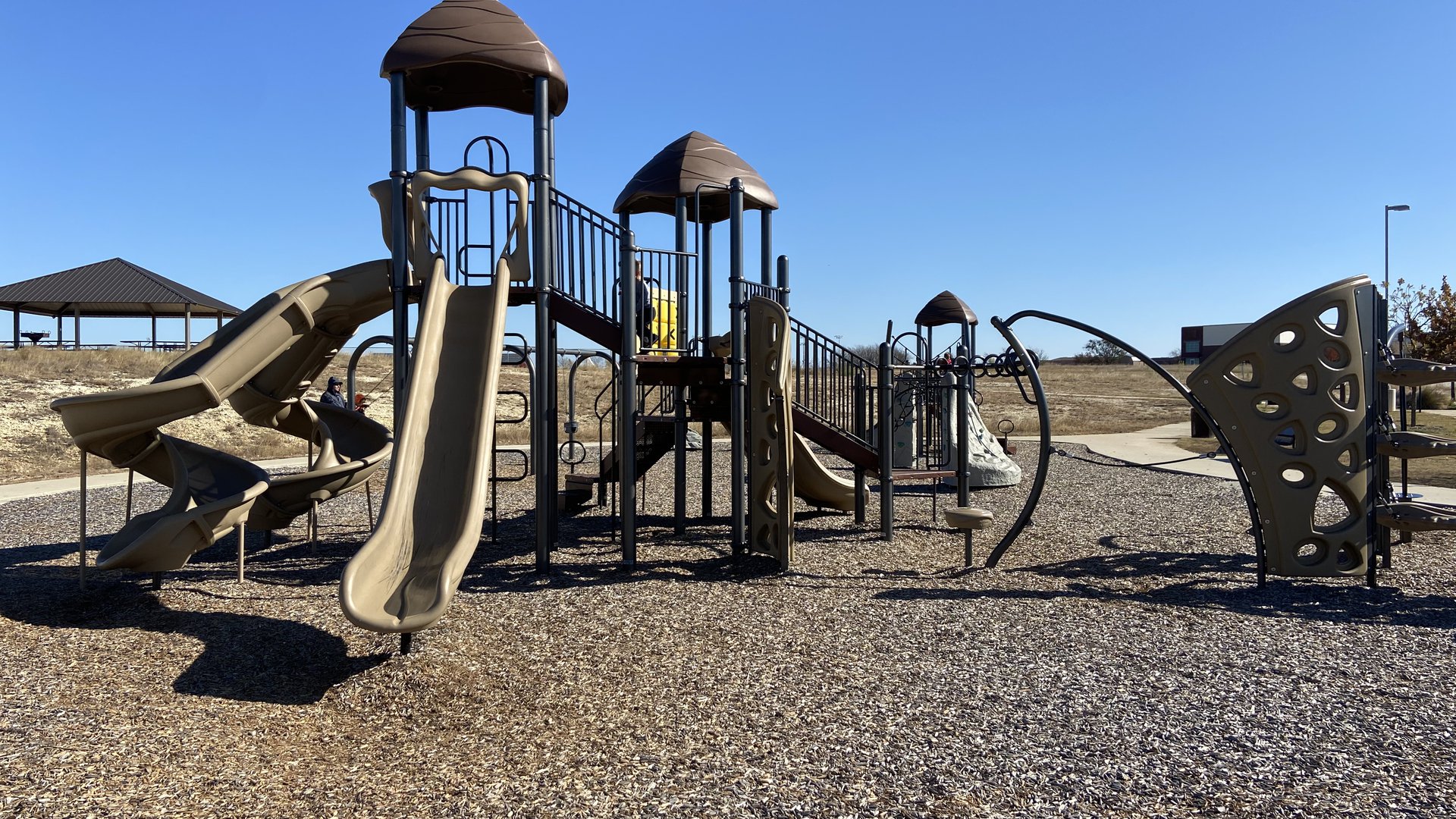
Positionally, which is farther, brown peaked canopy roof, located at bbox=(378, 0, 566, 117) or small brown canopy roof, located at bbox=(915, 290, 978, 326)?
small brown canopy roof, located at bbox=(915, 290, 978, 326)

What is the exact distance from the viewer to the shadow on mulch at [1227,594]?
7.34 meters

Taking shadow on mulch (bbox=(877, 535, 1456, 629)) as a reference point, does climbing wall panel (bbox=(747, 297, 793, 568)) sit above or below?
above

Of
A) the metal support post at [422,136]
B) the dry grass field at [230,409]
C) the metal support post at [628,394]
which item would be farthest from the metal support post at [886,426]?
the dry grass field at [230,409]

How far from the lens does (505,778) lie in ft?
13.9

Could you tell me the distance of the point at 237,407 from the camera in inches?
389

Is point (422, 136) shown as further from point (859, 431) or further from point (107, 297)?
point (107, 297)

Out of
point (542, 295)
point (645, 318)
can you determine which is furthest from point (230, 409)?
point (542, 295)

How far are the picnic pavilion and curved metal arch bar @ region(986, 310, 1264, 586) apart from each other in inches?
1205

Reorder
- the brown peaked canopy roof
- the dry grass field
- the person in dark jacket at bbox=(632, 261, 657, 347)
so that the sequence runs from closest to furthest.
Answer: the brown peaked canopy roof, the person in dark jacket at bbox=(632, 261, 657, 347), the dry grass field

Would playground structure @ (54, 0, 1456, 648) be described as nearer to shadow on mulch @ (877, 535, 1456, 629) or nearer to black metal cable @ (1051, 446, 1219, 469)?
shadow on mulch @ (877, 535, 1456, 629)

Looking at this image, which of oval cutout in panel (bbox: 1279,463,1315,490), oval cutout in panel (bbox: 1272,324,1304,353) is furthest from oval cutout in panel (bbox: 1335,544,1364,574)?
oval cutout in panel (bbox: 1272,324,1304,353)

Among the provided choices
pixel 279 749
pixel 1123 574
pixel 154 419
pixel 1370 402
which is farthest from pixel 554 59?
pixel 1370 402

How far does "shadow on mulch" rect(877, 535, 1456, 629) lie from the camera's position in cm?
734

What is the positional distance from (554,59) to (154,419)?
4785 millimetres
